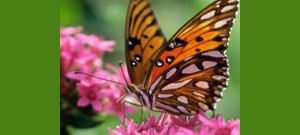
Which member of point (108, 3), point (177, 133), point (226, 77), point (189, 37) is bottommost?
point (177, 133)

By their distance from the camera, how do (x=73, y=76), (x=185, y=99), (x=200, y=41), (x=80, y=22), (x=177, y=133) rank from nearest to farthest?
(x=177, y=133) < (x=200, y=41) < (x=185, y=99) < (x=73, y=76) < (x=80, y=22)

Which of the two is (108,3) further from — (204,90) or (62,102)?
(204,90)

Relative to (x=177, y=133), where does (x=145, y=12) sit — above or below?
above

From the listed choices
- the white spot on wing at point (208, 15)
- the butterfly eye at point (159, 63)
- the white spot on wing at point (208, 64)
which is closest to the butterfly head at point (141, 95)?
the butterfly eye at point (159, 63)

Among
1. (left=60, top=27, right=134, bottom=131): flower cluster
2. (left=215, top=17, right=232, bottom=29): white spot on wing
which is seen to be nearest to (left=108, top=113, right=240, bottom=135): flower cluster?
(left=215, top=17, right=232, bottom=29): white spot on wing

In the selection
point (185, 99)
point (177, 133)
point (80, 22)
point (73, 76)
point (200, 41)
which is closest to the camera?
point (177, 133)

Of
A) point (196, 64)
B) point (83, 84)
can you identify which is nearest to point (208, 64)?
point (196, 64)

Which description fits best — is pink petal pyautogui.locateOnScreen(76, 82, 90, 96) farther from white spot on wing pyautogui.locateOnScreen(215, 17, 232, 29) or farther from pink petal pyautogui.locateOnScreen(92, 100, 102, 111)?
white spot on wing pyautogui.locateOnScreen(215, 17, 232, 29)

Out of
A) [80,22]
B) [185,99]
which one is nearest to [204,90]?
[185,99]
